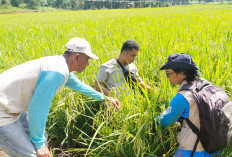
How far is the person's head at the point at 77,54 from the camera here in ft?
4.60

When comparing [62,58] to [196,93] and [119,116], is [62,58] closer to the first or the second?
[119,116]

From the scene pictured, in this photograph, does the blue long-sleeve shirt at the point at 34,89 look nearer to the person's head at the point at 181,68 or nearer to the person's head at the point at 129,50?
the person's head at the point at 181,68

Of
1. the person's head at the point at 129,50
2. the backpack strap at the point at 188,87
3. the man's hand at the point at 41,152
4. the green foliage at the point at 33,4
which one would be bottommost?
the man's hand at the point at 41,152

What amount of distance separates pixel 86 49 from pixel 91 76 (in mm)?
1086

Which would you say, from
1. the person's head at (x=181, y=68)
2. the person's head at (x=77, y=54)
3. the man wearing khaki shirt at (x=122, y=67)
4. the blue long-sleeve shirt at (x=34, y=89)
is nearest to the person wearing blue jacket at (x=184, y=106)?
the person's head at (x=181, y=68)

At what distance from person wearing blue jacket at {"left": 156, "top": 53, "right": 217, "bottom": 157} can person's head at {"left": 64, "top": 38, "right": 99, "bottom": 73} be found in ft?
1.83

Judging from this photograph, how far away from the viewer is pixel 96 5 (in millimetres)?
60375

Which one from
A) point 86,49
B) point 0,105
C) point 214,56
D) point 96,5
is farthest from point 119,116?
point 96,5

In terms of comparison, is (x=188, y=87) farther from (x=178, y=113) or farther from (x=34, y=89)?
(x=34, y=89)

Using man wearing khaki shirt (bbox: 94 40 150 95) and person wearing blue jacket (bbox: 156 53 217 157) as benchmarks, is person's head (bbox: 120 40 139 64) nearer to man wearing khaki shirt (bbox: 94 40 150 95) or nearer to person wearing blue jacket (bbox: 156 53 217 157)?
man wearing khaki shirt (bbox: 94 40 150 95)

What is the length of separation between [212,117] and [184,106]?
0.17 m

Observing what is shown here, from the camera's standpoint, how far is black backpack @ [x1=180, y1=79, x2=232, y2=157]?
1242mm

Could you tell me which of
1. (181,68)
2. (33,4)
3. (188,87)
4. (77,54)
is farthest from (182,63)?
(33,4)

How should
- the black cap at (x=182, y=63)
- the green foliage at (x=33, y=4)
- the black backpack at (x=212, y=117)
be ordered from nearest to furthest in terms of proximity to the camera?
the black backpack at (x=212, y=117)
the black cap at (x=182, y=63)
the green foliage at (x=33, y=4)
